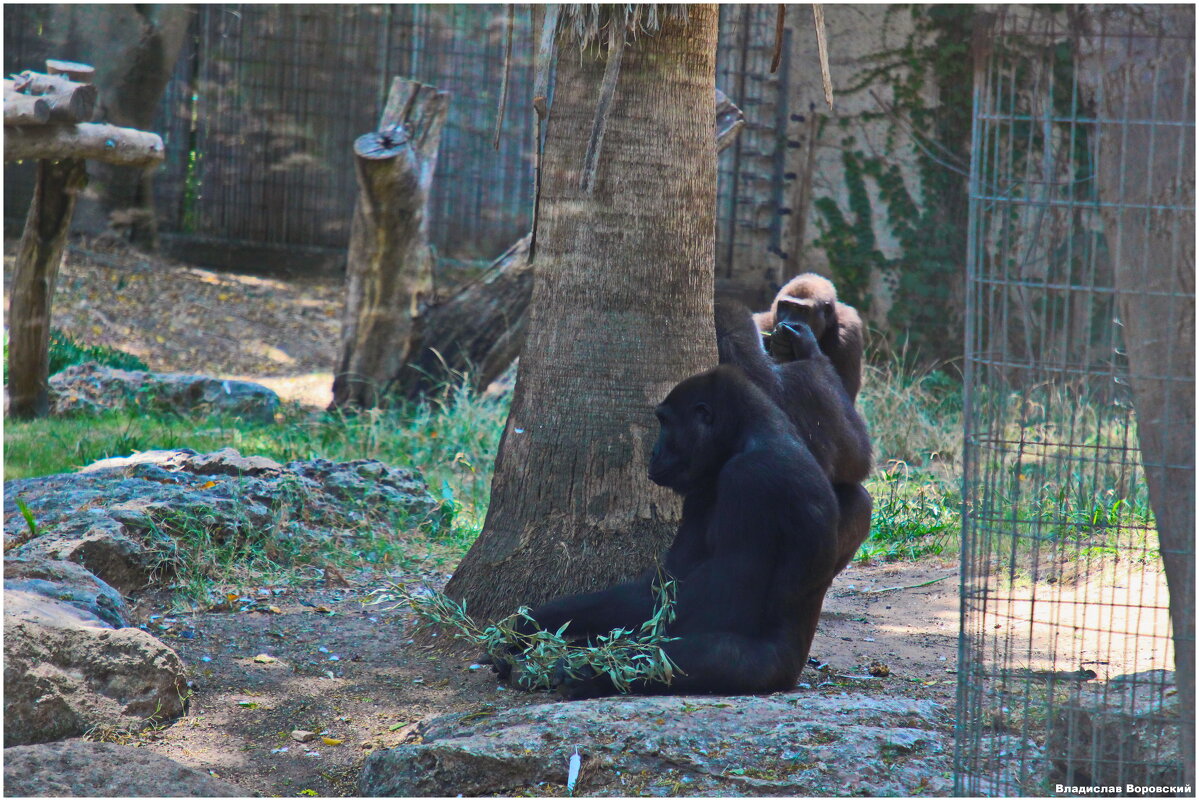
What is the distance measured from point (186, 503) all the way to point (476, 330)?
3381 millimetres

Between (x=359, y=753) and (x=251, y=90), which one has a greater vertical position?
(x=251, y=90)

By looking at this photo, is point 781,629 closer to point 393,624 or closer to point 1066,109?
point 393,624

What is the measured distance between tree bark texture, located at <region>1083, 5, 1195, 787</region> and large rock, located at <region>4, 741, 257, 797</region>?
2.37m

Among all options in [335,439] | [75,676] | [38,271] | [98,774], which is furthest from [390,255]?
[98,774]

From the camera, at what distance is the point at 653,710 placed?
306cm

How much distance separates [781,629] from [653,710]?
678 millimetres

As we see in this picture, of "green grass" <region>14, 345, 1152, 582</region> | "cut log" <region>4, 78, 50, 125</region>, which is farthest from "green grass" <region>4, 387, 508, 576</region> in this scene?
"cut log" <region>4, 78, 50, 125</region>

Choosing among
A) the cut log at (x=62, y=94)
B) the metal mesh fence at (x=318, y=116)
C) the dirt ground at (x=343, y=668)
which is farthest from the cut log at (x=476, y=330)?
the metal mesh fence at (x=318, y=116)

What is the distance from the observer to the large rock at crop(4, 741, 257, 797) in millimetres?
2637

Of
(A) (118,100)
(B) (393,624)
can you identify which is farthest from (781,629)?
(A) (118,100)

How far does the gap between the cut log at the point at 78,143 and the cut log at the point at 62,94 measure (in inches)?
3.9

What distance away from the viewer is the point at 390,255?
26.6ft

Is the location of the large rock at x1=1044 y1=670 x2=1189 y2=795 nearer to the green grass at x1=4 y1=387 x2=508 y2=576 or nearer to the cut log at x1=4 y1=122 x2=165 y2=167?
the green grass at x1=4 y1=387 x2=508 y2=576

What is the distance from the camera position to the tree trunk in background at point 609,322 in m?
3.96
